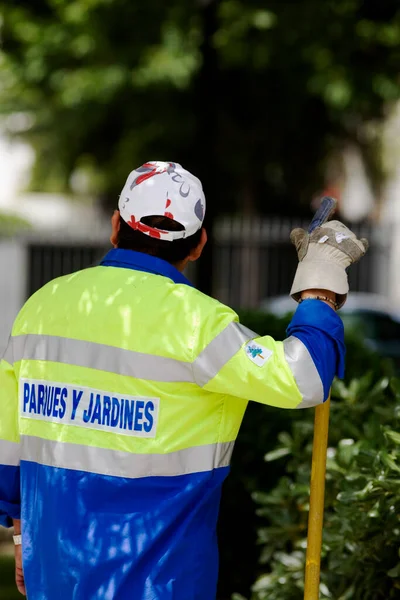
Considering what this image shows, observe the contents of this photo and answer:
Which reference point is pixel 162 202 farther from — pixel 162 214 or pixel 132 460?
pixel 132 460

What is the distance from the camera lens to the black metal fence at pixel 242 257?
17.9 metres

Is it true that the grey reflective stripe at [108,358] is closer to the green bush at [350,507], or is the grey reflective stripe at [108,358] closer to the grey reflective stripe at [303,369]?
the grey reflective stripe at [303,369]

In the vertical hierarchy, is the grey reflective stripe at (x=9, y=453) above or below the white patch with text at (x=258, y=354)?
below

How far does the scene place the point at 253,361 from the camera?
2424 mm

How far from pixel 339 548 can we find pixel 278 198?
20933 mm

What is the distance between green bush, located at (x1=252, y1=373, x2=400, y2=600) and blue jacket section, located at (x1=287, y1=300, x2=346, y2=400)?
0.73 m

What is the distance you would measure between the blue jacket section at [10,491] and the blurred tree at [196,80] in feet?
19.9

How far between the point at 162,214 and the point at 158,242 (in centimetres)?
8

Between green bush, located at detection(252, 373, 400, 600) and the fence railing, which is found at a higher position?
green bush, located at detection(252, 373, 400, 600)

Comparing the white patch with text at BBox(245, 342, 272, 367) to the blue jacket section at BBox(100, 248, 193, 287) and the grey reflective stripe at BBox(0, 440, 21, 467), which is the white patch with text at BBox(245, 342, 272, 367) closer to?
the blue jacket section at BBox(100, 248, 193, 287)

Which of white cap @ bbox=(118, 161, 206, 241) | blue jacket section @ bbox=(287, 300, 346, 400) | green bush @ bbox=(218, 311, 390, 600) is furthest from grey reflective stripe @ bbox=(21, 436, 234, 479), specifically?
green bush @ bbox=(218, 311, 390, 600)

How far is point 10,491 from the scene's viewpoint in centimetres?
281

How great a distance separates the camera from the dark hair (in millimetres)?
2631

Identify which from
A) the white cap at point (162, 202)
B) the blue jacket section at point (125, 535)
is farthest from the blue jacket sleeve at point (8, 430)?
the white cap at point (162, 202)
